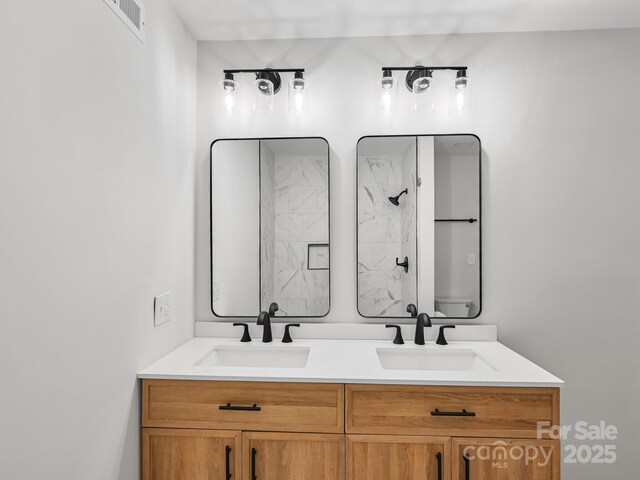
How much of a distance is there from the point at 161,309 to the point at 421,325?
1195mm

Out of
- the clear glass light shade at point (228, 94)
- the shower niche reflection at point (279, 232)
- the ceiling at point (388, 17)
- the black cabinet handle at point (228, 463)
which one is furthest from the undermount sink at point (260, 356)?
the ceiling at point (388, 17)

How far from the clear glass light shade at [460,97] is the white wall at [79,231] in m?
1.40

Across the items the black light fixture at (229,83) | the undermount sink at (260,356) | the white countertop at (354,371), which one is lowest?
the undermount sink at (260,356)

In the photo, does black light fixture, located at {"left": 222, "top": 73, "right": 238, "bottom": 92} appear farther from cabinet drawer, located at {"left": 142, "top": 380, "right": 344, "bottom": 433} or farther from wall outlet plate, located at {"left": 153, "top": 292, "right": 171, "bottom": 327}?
cabinet drawer, located at {"left": 142, "top": 380, "right": 344, "bottom": 433}

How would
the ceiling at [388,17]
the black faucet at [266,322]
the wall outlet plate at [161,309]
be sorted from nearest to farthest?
the wall outlet plate at [161,309], the ceiling at [388,17], the black faucet at [266,322]

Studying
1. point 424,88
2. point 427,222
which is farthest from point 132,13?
point 427,222

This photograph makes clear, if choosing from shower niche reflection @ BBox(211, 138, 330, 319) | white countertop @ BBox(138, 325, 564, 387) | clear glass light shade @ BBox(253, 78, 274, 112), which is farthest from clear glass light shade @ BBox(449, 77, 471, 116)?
white countertop @ BBox(138, 325, 564, 387)

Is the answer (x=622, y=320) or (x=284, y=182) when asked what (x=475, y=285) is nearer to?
(x=622, y=320)

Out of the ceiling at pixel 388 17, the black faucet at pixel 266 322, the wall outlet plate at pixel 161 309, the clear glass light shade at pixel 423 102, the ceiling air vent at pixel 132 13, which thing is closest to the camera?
the ceiling air vent at pixel 132 13

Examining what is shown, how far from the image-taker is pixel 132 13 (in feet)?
4.52

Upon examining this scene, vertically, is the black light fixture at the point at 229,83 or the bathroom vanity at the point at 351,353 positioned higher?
the black light fixture at the point at 229,83

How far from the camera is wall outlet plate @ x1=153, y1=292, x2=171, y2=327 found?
156 centimetres

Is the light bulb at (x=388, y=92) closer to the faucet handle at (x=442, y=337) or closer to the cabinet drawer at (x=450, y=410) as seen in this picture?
the faucet handle at (x=442, y=337)

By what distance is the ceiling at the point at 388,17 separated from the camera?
5.73 feet
